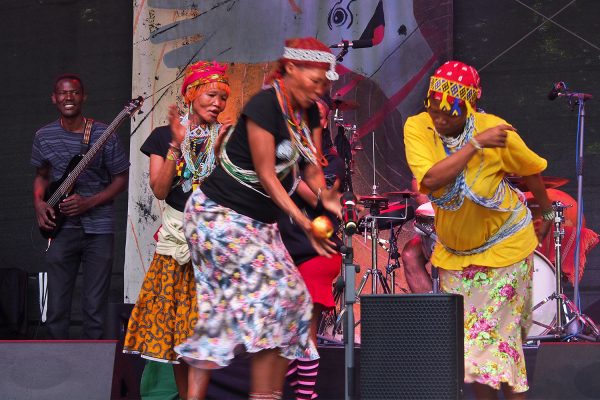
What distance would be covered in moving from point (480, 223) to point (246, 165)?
3.89 feet

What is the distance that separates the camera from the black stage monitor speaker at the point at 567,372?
4.73 m

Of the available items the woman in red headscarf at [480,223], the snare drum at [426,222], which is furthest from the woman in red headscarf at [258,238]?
the snare drum at [426,222]

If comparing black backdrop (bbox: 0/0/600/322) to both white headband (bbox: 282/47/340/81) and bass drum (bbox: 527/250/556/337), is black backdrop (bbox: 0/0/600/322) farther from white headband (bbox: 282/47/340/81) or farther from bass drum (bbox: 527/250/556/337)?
white headband (bbox: 282/47/340/81)

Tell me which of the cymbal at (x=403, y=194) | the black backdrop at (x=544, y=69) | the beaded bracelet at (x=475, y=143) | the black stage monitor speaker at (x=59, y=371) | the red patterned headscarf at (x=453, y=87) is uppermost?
the black backdrop at (x=544, y=69)

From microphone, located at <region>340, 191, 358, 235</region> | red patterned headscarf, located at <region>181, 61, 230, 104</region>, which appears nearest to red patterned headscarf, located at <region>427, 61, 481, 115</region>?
microphone, located at <region>340, 191, 358, 235</region>

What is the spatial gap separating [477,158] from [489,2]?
3.87 m

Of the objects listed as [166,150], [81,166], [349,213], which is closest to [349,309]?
[349,213]

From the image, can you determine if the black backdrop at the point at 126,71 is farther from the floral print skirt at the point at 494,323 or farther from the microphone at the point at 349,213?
the microphone at the point at 349,213

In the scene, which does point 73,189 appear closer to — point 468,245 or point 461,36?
point 468,245

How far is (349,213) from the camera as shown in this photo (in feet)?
12.7

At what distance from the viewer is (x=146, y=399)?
515cm

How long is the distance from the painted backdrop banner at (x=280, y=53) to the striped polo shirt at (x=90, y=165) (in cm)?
187

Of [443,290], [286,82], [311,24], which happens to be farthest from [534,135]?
[286,82]

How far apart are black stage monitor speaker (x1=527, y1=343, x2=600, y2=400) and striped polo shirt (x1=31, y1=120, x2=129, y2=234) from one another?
9.13 ft
